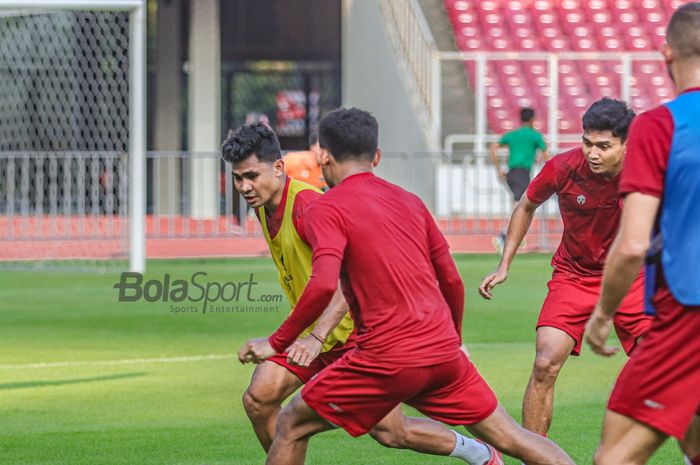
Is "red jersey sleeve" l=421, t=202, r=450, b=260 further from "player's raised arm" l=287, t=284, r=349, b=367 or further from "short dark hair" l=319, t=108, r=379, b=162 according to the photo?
"player's raised arm" l=287, t=284, r=349, b=367

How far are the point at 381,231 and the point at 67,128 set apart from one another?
876 inches

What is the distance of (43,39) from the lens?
2645cm

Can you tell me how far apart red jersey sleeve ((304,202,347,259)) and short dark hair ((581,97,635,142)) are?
83.6 inches

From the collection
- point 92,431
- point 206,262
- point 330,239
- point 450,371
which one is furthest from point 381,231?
point 206,262

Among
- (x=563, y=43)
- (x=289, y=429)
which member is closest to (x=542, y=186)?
(x=289, y=429)

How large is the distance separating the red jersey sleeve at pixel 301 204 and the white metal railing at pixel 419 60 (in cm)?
2078

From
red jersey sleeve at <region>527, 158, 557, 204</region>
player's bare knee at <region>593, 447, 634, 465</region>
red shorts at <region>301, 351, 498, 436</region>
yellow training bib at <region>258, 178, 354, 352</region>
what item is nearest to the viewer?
player's bare knee at <region>593, 447, 634, 465</region>

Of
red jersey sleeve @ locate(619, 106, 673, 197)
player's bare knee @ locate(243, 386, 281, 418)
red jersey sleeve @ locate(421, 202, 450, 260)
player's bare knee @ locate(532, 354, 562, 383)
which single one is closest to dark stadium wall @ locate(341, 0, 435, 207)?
player's bare knee @ locate(532, 354, 562, 383)

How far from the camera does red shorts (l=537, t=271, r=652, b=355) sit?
739 centimetres

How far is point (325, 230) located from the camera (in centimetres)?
534

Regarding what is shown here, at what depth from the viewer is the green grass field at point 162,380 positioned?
7.77m

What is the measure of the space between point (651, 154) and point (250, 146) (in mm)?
2537

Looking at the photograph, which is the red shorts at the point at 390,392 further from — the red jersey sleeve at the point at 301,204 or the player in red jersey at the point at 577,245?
the player in red jersey at the point at 577,245

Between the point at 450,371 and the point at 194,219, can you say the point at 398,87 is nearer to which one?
the point at 194,219
